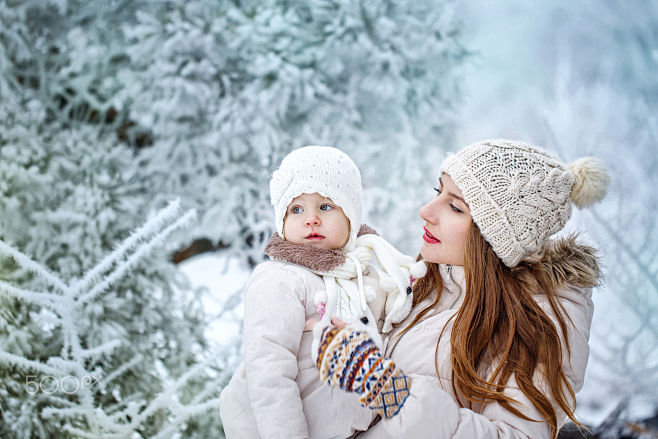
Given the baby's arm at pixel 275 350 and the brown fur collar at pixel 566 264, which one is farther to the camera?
the brown fur collar at pixel 566 264

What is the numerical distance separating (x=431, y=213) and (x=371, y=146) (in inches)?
50.7

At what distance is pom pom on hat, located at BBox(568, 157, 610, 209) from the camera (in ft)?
4.28

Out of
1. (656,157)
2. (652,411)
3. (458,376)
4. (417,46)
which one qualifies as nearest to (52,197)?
(417,46)

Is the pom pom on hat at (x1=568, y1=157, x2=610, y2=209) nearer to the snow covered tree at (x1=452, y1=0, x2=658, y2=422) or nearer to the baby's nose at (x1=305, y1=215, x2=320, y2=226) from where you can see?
the baby's nose at (x1=305, y1=215, x2=320, y2=226)

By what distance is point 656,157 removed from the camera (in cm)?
250

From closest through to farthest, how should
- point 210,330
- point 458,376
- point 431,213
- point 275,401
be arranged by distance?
point 275,401, point 458,376, point 431,213, point 210,330

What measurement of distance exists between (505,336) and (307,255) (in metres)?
0.51

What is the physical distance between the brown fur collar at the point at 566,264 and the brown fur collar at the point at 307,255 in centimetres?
46

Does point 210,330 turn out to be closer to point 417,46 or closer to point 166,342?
point 166,342

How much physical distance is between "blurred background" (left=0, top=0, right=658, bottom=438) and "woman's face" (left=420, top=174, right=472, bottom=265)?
1199 millimetres

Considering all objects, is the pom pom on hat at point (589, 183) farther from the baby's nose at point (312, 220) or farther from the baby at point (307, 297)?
the baby's nose at point (312, 220)

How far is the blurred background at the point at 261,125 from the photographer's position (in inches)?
96.3

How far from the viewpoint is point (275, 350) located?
1140mm

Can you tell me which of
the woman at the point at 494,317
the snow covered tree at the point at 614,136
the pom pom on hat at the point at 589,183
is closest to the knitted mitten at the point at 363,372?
the woman at the point at 494,317
